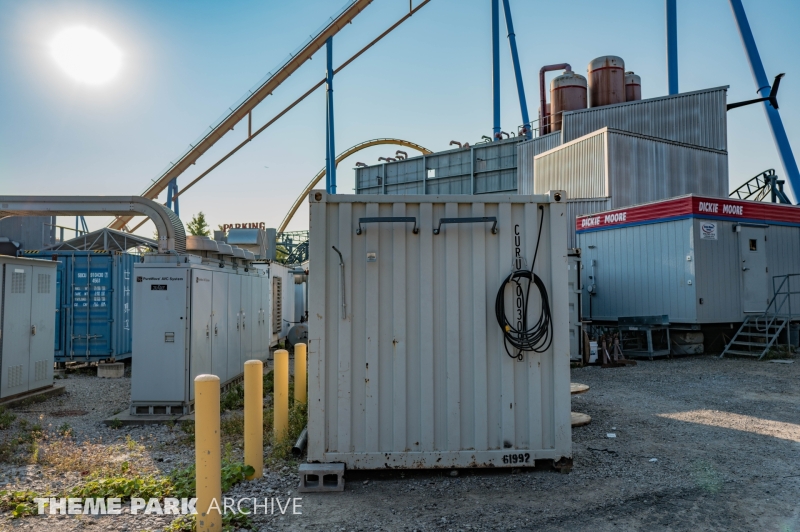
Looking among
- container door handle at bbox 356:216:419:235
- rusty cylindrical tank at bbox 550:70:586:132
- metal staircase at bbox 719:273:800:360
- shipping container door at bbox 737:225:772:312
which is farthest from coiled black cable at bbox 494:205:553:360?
rusty cylindrical tank at bbox 550:70:586:132

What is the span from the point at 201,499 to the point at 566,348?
10.8 feet

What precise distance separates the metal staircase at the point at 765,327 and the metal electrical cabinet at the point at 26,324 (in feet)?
48.8

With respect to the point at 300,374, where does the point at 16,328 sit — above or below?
above

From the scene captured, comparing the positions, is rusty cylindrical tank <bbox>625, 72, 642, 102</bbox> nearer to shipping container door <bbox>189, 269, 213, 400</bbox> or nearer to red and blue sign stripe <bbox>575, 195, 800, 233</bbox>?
red and blue sign stripe <bbox>575, 195, 800, 233</bbox>

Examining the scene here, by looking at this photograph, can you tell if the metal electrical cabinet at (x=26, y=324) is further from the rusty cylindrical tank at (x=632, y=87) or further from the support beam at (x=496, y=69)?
the support beam at (x=496, y=69)

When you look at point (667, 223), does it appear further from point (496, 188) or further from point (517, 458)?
point (496, 188)

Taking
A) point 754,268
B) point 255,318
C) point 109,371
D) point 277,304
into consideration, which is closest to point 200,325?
point 255,318

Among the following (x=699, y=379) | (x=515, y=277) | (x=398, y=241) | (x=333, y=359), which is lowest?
(x=699, y=379)

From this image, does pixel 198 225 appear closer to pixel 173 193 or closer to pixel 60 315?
pixel 173 193

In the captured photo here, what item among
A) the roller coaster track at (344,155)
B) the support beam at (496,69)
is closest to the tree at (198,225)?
the roller coaster track at (344,155)

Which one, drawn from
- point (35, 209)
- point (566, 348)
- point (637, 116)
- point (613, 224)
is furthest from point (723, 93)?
point (35, 209)

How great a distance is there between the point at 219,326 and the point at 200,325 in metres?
0.95

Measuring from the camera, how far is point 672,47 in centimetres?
2539

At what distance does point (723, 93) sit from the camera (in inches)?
862
